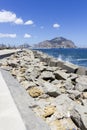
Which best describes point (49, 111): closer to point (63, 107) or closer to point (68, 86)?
point (63, 107)

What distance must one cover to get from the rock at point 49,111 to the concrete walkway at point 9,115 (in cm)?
53

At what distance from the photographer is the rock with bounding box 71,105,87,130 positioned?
10.6 feet

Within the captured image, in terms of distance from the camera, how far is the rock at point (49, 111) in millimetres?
3879

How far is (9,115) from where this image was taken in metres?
3.20

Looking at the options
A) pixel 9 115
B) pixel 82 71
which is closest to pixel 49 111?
pixel 9 115

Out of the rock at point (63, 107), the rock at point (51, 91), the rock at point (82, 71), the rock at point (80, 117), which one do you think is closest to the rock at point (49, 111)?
the rock at point (63, 107)

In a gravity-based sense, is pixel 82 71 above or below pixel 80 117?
below

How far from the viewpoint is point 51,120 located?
3.69 metres

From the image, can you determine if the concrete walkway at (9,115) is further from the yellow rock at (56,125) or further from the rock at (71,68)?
the rock at (71,68)

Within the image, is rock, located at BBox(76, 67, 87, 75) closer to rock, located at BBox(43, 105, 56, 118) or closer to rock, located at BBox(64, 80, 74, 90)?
rock, located at BBox(64, 80, 74, 90)

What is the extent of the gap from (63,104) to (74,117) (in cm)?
70

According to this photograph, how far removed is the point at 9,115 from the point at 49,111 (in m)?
0.97

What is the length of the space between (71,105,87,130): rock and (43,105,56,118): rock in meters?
0.38

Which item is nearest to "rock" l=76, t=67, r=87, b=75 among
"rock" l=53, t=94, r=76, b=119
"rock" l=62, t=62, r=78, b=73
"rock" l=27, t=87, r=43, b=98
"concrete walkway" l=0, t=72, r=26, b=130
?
"rock" l=62, t=62, r=78, b=73
